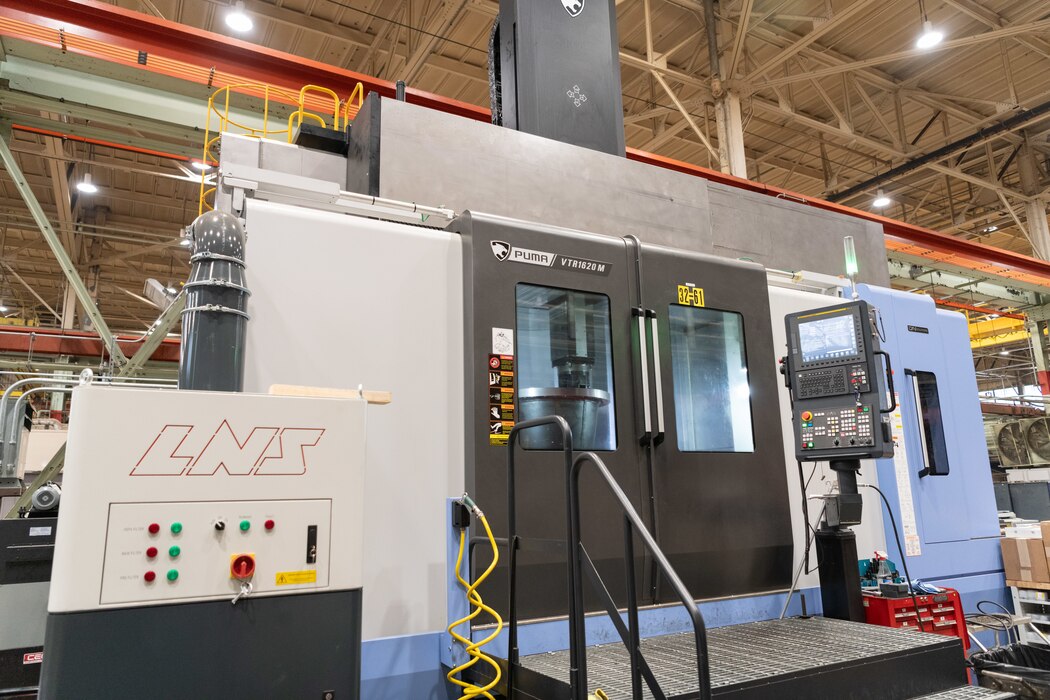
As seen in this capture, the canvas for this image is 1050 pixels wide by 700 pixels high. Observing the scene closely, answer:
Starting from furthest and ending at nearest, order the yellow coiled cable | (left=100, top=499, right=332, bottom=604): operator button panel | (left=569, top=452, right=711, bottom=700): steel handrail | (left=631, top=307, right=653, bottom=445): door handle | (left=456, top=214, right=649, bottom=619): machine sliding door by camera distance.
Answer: (left=631, top=307, right=653, bottom=445): door handle < (left=456, top=214, right=649, bottom=619): machine sliding door < the yellow coiled cable < (left=100, top=499, right=332, bottom=604): operator button panel < (left=569, top=452, right=711, bottom=700): steel handrail

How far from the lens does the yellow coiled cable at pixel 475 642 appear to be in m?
2.29

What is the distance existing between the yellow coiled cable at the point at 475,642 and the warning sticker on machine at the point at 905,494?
8.84 feet

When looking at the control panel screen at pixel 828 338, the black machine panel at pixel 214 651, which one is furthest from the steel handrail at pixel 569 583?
the control panel screen at pixel 828 338

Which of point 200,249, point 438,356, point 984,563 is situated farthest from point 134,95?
Answer: point 984,563

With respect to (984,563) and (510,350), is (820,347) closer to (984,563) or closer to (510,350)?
(510,350)

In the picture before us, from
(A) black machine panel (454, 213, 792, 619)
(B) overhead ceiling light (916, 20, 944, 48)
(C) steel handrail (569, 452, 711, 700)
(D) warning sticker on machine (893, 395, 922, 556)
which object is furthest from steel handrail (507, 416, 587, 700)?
(B) overhead ceiling light (916, 20, 944, 48)

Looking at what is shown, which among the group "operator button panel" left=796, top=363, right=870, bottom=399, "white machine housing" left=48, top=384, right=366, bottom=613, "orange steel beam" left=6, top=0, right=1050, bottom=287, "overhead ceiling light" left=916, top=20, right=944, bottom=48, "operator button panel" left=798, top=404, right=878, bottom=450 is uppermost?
"overhead ceiling light" left=916, top=20, right=944, bottom=48

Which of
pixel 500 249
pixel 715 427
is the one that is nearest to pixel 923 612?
pixel 715 427

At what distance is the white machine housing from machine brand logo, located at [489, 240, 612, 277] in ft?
3.41

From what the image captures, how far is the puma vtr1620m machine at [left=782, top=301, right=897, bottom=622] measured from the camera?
9.96 feet

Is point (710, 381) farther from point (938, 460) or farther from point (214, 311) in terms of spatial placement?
point (214, 311)

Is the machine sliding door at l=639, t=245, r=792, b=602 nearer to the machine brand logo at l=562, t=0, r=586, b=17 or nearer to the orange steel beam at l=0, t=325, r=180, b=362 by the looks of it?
the machine brand logo at l=562, t=0, r=586, b=17

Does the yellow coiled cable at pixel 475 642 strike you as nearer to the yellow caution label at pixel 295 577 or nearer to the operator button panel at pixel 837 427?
the yellow caution label at pixel 295 577

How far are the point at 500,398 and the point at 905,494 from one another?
272 centimetres
